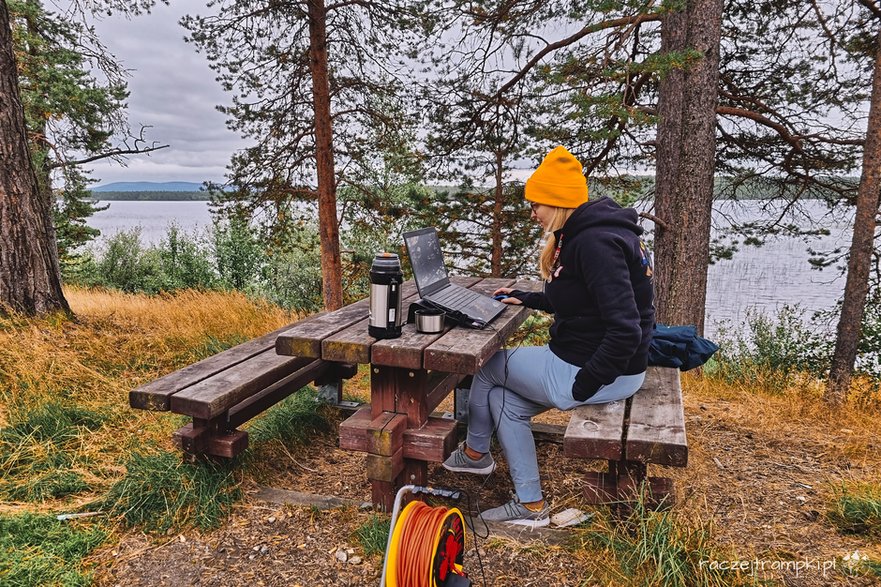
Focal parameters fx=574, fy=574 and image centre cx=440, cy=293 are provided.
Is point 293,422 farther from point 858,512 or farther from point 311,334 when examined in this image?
point 858,512

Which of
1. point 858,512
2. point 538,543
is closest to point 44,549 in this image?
point 538,543

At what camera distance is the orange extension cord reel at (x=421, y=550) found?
1.78 metres

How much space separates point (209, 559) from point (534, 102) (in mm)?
6858

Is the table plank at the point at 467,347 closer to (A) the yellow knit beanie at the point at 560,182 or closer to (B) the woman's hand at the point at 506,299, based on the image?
(B) the woman's hand at the point at 506,299

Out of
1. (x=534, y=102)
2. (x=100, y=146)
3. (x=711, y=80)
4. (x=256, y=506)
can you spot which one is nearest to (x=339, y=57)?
(x=534, y=102)

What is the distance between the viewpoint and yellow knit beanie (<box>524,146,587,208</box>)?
259 cm

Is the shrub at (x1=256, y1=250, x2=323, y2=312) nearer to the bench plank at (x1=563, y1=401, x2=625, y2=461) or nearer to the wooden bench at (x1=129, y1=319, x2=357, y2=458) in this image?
the wooden bench at (x1=129, y1=319, x2=357, y2=458)

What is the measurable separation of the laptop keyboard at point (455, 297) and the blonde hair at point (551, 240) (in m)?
0.49

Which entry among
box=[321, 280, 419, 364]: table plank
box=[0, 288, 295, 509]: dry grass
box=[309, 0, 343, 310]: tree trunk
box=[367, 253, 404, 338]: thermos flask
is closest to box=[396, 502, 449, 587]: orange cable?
box=[321, 280, 419, 364]: table plank

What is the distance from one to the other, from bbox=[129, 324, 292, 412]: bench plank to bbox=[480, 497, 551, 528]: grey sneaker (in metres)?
1.61

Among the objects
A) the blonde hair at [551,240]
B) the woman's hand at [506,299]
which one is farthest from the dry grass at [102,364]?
the blonde hair at [551,240]

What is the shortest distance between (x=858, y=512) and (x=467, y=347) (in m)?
2.01

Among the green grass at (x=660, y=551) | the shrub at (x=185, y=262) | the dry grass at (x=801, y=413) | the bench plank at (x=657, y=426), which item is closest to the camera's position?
the green grass at (x=660, y=551)

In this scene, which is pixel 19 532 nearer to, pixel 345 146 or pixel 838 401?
pixel 838 401
